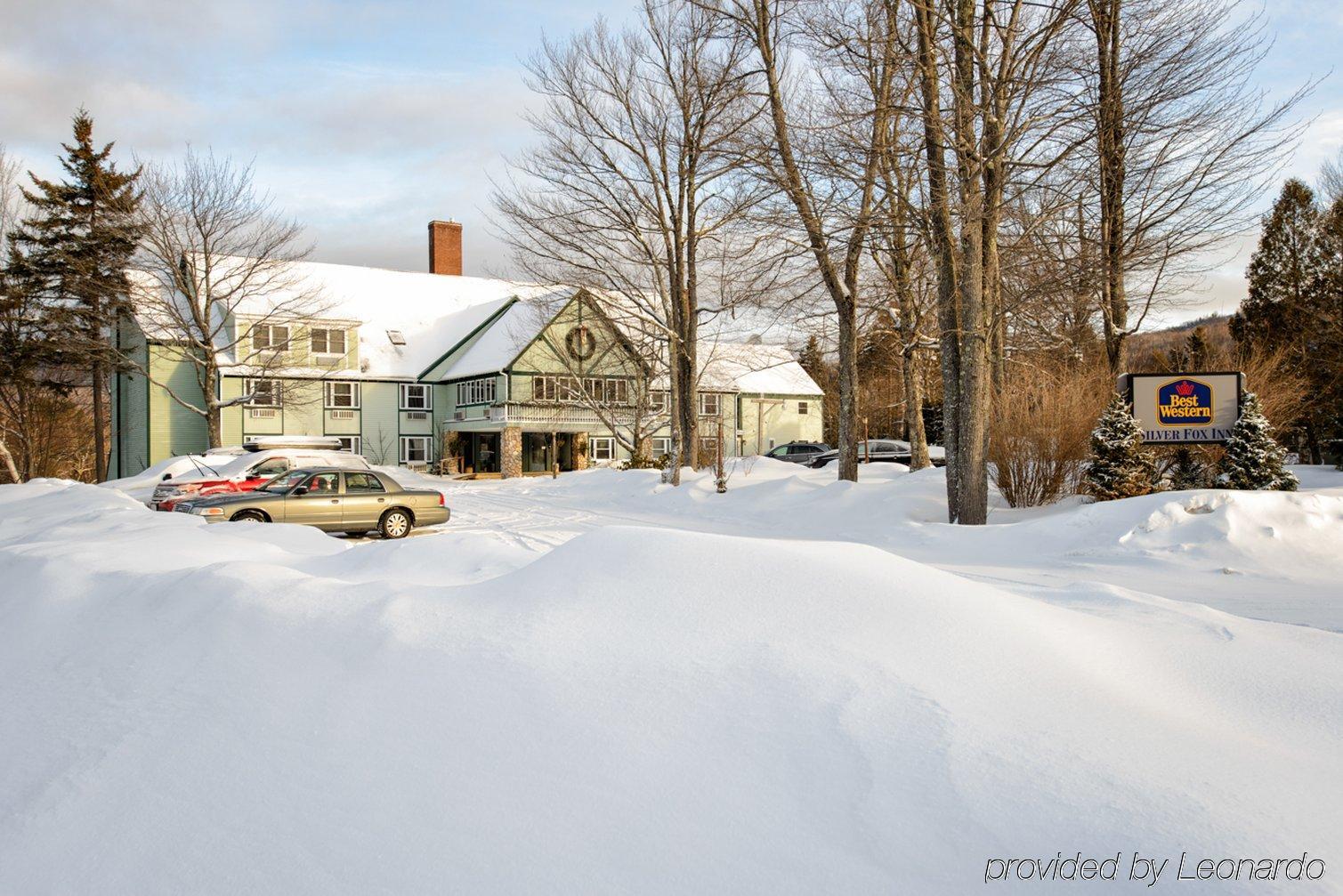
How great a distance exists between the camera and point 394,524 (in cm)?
1585

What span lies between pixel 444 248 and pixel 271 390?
14829mm

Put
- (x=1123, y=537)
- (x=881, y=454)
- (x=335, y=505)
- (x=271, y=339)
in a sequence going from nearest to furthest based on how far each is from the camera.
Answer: (x=1123, y=537) < (x=335, y=505) < (x=271, y=339) < (x=881, y=454)

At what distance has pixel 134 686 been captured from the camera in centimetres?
450

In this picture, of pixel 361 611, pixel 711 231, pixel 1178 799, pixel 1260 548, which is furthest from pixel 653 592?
pixel 711 231

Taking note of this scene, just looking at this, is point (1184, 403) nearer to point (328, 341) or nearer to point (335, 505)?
point (335, 505)

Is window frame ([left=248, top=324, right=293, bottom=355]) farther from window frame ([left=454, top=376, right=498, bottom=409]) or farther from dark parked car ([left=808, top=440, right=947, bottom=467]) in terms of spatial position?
dark parked car ([left=808, top=440, right=947, bottom=467])

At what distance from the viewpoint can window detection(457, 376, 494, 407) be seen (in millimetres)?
38188

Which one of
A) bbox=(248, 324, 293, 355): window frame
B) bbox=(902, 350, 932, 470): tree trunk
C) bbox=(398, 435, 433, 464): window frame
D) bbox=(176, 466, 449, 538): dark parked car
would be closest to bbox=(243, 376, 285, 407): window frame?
bbox=(248, 324, 293, 355): window frame

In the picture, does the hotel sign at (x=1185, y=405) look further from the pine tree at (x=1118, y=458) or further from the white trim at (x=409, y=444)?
the white trim at (x=409, y=444)

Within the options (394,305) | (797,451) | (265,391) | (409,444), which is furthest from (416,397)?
(797,451)

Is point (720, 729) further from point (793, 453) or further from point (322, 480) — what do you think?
point (793, 453)

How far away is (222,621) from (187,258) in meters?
32.5

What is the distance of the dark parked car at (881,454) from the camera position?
35794 millimetres

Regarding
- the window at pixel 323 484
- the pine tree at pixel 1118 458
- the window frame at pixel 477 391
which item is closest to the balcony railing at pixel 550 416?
the window frame at pixel 477 391
